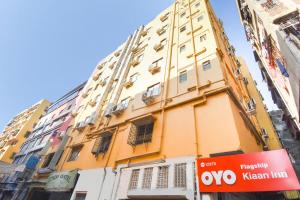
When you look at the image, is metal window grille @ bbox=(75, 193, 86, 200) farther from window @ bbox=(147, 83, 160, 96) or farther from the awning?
window @ bbox=(147, 83, 160, 96)

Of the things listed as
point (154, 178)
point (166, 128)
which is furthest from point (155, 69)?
point (154, 178)

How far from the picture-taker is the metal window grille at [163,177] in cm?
Answer: 708

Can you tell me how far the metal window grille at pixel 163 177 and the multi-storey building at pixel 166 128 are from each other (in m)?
0.04

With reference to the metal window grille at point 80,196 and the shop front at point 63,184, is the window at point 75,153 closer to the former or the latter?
the shop front at point 63,184

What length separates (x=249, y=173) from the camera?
16.3 ft

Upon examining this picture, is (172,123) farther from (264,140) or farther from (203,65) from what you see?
(264,140)

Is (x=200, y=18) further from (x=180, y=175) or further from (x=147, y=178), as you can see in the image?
(x=147, y=178)

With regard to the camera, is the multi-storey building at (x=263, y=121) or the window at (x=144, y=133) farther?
the multi-storey building at (x=263, y=121)

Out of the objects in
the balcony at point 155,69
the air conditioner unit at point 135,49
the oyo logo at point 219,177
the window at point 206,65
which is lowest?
the oyo logo at point 219,177

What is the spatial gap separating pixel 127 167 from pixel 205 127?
4.53m

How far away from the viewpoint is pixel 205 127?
26.1 ft

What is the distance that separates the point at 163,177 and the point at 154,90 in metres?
6.49

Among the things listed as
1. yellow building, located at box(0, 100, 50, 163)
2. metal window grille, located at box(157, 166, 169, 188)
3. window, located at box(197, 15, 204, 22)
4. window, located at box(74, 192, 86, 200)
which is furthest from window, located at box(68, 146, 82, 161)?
yellow building, located at box(0, 100, 50, 163)

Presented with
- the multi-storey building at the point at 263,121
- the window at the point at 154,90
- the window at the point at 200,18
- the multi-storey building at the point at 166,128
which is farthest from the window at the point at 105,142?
the window at the point at 200,18
